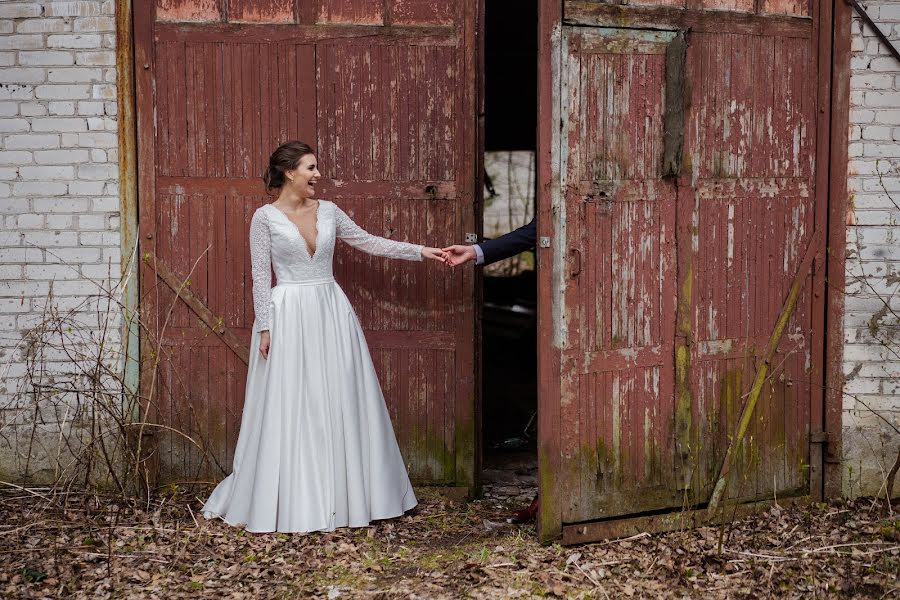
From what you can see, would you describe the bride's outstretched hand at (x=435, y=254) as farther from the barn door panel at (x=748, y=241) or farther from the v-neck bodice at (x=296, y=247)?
the barn door panel at (x=748, y=241)

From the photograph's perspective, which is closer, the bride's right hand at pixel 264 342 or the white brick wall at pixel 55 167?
the bride's right hand at pixel 264 342

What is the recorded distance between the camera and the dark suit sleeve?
5137 millimetres

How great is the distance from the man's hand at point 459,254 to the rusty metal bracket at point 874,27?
2.41 metres

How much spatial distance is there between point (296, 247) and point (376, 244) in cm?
44

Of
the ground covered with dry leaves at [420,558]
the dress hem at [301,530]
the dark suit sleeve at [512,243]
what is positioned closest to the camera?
the ground covered with dry leaves at [420,558]

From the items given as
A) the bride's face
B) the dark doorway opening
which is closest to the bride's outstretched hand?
the bride's face

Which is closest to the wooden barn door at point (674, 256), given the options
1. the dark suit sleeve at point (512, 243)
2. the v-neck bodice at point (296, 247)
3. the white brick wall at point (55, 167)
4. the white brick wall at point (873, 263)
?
the white brick wall at point (873, 263)

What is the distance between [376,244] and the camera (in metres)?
5.20

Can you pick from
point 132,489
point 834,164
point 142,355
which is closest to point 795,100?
point 834,164

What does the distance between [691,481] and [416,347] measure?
160 centimetres

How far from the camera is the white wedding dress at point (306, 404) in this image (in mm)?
4992

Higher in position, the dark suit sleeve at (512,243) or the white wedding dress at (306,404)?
the dark suit sleeve at (512,243)

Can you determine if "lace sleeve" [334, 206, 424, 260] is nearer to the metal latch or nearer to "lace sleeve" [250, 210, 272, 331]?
"lace sleeve" [250, 210, 272, 331]

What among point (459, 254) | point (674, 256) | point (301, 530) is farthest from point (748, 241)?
point (301, 530)
